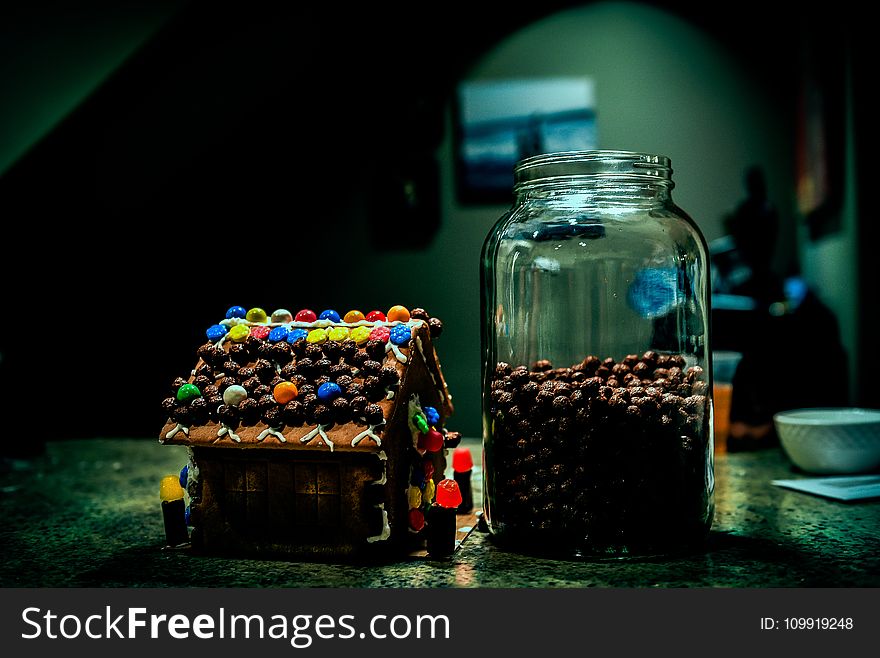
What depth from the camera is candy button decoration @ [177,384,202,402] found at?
0.94 meters

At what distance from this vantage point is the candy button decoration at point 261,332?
3.29 ft

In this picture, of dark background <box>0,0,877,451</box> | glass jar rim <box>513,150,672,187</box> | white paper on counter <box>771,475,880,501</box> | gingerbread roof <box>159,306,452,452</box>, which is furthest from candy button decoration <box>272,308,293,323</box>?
dark background <box>0,0,877,451</box>

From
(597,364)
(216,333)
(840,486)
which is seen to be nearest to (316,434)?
(216,333)

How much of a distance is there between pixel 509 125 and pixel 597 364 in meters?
1.53

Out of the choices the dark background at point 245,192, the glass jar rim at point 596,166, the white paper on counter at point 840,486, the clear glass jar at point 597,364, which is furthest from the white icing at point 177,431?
the dark background at point 245,192

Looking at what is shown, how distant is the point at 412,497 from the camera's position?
98 cm

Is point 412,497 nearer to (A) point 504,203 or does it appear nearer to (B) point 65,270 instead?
(A) point 504,203

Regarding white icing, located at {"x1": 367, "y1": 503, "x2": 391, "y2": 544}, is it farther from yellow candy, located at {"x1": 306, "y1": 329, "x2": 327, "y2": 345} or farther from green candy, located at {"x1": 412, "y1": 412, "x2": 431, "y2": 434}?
yellow candy, located at {"x1": 306, "y1": 329, "x2": 327, "y2": 345}

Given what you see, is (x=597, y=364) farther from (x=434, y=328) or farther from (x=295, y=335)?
(x=295, y=335)

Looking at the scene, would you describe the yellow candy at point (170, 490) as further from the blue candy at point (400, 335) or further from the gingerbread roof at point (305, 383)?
the blue candy at point (400, 335)

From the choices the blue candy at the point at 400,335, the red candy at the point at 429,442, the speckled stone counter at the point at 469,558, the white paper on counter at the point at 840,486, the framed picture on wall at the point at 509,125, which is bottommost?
the speckled stone counter at the point at 469,558

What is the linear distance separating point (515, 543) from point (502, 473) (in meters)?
0.08

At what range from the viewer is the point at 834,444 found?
135 centimetres

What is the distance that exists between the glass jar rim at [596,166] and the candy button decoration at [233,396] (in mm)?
427
